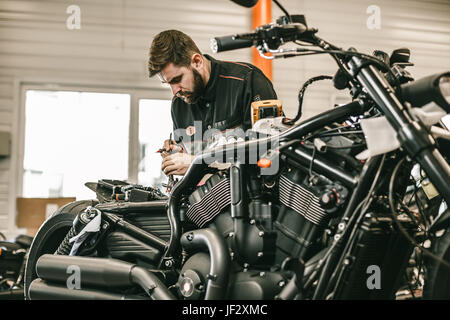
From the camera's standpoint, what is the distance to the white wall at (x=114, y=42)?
5484 mm

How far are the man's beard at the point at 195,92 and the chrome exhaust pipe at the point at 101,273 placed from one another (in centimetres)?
116

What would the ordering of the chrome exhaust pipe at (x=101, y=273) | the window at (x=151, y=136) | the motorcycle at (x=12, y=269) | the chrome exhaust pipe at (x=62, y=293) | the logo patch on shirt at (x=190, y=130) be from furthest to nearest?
the window at (x=151, y=136) → the motorcycle at (x=12, y=269) → the logo patch on shirt at (x=190, y=130) → the chrome exhaust pipe at (x=62, y=293) → the chrome exhaust pipe at (x=101, y=273)

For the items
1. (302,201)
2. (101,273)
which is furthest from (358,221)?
(101,273)

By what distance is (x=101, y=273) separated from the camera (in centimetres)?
193

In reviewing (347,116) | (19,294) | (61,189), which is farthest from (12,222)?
(347,116)

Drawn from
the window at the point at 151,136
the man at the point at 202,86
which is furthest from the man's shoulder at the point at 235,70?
the window at the point at 151,136

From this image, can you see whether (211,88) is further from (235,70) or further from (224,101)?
(235,70)

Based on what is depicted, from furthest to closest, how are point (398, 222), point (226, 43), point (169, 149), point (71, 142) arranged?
1. point (71, 142)
2. point (169, 149)
3. point (226, 43)
4. point (398, 222)

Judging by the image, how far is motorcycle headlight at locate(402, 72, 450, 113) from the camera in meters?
1.33

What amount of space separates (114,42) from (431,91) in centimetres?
512

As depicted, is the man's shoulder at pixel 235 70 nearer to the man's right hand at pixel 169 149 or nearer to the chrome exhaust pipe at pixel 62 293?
the man's right hand at pixel 169 149

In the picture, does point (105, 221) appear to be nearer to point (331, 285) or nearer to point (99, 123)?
point (331, 285)

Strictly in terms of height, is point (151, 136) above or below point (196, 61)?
below

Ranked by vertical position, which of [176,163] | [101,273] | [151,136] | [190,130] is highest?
[151,136]
